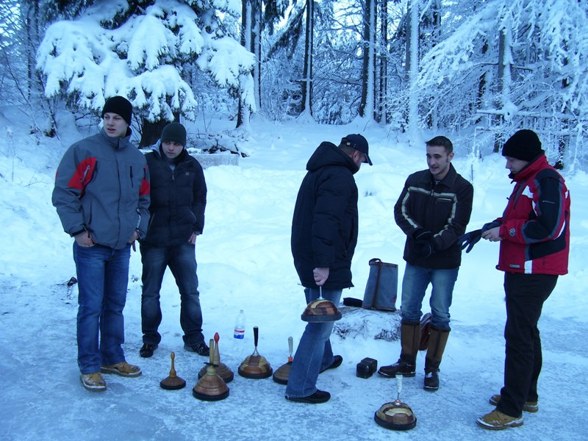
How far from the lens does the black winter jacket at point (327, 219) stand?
422cm

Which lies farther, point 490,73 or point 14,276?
point 490,73

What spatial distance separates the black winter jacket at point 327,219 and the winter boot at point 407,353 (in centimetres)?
96

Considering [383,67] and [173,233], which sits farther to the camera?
[383,67]

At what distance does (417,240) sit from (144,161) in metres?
2.35

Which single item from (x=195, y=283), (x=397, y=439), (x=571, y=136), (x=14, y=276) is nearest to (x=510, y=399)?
(x=397, y=439)

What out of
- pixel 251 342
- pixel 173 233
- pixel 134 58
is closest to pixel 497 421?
pixel 251 342

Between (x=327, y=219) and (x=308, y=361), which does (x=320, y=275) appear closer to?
(x=327, y=219)

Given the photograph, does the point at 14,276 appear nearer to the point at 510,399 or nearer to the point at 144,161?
the point at 144,161

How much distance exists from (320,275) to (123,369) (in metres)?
1.86

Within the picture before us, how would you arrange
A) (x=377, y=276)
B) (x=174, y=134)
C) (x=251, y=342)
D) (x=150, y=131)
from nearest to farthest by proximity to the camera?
(x=174, y=134) → (x=251, y=342) → (x=377, y=276) → (x=150, y=131)

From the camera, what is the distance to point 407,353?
199 inches

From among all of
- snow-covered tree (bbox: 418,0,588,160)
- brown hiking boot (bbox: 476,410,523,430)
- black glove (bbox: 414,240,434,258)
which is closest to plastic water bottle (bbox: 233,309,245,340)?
black glove (bbox: 414,240,434,258)

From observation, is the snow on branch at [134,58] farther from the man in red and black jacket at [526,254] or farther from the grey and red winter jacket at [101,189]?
the man in red and black jacket at [526,254]

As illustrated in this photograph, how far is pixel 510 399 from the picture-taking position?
413cm
